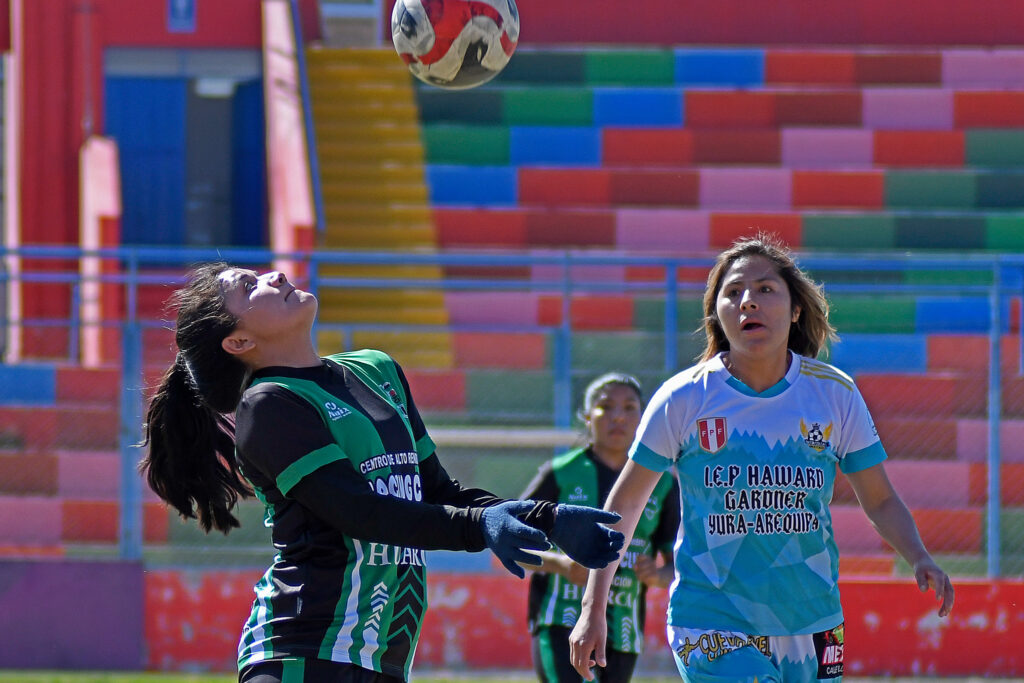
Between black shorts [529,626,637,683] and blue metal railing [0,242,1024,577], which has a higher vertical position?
blue metal railing [0,242,1024,577]

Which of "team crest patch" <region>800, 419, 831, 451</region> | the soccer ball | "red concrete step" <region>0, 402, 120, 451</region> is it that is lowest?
"red concrete step" <region>0, 402, 120, 451</region>

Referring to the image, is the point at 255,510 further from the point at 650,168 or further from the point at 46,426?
the point at 650,168

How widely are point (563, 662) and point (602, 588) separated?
1.91 metres

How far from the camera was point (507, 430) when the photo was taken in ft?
29.0

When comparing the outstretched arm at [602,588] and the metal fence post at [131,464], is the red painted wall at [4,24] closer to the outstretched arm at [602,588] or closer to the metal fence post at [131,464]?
the metal fence post at [131,464]

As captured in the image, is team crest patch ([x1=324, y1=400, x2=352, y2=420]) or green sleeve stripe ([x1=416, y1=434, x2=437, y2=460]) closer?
team crest patch ([x1=324, y1=400, x2=352, y2=420])

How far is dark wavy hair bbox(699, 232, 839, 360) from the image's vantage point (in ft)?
13.0

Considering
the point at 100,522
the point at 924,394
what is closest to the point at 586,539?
the point at 100,522

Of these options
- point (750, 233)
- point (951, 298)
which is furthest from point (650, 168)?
point (951, 298)

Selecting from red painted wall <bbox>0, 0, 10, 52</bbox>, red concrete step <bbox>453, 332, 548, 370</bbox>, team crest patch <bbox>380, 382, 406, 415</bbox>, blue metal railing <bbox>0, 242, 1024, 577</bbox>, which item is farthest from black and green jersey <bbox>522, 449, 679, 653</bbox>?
red painted wall <bbox>0, 0, 10, 52</bbox>

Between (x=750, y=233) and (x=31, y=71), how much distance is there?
762 cm

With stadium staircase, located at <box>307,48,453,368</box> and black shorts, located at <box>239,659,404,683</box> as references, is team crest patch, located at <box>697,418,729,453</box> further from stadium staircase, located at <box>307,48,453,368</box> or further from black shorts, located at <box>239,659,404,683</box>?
stadium staircase, located at <box>307,48,453,368</box>

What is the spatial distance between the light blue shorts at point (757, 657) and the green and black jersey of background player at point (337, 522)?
724 mm

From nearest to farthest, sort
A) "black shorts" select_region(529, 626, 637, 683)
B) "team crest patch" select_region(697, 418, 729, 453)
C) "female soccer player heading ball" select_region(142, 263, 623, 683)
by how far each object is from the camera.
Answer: "female soccer player heading ball" select_region(142, 263, 623, 683) < "team crest patch" select_region(697, 418, 729, 453) < "black shorts" select_region(529, 626, 637, 683)
